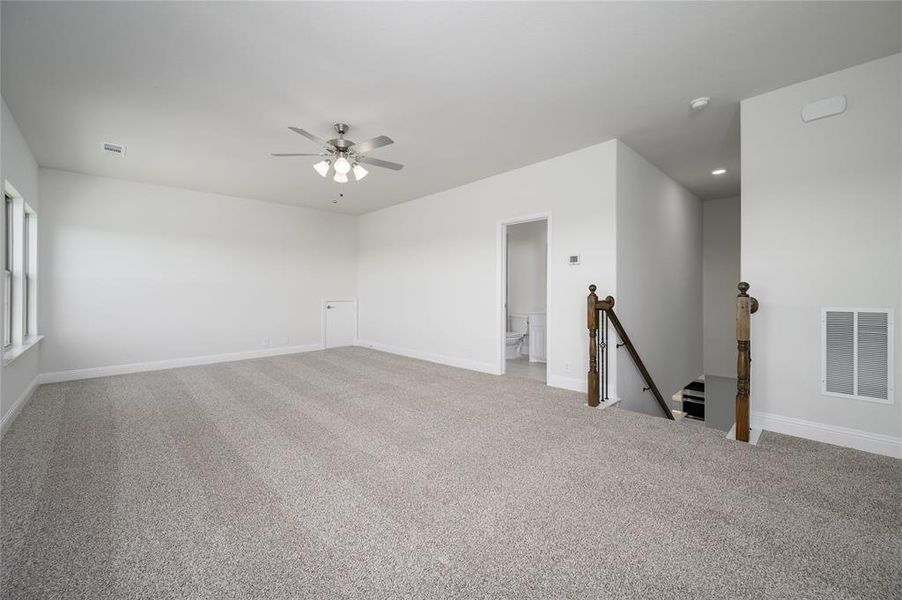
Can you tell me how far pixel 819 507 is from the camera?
190cm

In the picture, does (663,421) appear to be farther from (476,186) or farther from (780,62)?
(476,186)

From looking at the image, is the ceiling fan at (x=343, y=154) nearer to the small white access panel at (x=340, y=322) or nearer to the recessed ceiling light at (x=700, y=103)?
the recessed ceiling light at (x=700, y=103)

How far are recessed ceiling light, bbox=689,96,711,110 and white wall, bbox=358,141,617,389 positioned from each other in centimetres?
80

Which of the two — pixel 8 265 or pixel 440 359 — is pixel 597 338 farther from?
pixel 8 265

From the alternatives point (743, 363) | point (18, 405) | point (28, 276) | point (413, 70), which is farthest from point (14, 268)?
point (743, 363)

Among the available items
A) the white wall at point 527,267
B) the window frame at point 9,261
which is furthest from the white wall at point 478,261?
the window frame at point 9,261

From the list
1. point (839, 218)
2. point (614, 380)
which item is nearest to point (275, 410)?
point (614, 380)

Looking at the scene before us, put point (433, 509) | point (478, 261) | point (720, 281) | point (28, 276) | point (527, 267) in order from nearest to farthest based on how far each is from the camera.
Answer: point (433, 509), point (28, 276), point (478, 261), point (720, 281), point (527, 267)

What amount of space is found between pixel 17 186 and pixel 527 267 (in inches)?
257

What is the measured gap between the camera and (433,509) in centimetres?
191

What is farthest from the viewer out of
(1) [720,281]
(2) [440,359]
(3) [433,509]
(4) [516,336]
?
(4) [516,336]

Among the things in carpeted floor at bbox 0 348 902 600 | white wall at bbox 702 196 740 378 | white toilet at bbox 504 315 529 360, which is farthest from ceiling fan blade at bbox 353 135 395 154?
white wall at bbox 702 196 740 378

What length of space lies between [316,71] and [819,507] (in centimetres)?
396

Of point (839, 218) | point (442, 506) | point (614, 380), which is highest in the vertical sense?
point (839, 218)
